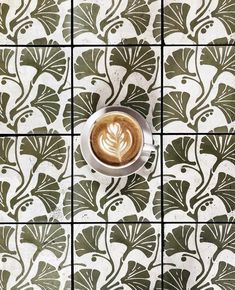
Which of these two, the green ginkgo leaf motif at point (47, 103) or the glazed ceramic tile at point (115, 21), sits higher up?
the glazed ceramic tile at point (115, 21)

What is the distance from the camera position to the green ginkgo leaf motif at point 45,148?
1305 mm

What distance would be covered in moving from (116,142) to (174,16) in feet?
1.25

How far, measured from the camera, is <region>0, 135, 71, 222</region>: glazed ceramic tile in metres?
1.30

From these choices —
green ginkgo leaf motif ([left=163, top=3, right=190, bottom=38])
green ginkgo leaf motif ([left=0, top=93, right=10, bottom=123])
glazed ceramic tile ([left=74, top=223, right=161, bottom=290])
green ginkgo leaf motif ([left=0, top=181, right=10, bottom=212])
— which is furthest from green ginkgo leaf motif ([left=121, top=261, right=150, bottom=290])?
green ginkgo leaf motif ([left=163, top=3, right=190, bottom=38])

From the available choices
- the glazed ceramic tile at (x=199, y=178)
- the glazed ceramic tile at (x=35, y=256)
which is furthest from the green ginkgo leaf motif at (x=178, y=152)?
the glazed ceramic tile at (x=35, y=256)

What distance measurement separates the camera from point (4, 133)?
4.26 ft

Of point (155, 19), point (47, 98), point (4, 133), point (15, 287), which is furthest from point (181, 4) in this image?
point (15, 287)

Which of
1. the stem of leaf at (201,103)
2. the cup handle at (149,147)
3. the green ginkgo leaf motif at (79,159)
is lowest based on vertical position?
the green ginkgo leaf motif at (79,159)

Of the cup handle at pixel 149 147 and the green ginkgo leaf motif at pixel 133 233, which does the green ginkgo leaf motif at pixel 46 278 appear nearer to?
the green ginkgo leaf motif at pixel 133 233

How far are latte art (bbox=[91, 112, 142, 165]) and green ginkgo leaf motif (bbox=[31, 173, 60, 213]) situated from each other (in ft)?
0.52

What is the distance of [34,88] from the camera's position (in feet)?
4.27

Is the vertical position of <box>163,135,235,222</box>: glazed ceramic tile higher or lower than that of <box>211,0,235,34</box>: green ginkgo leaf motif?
lower

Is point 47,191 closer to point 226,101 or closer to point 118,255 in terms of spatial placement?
point 118,255

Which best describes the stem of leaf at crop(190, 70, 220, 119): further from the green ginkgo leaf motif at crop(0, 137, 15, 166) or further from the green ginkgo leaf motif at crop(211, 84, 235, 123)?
the green ginkgo leaf motif at crop(0, 137, 15, 166)
